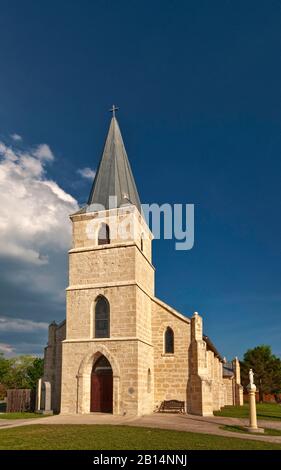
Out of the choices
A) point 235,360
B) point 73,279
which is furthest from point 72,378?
point 235,360

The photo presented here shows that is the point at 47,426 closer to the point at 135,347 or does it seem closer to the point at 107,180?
the point at 135,347

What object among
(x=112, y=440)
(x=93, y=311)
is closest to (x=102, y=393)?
(x=93, y=311)

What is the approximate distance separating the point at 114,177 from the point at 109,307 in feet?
29.0

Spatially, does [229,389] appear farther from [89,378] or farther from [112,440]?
[112,440]

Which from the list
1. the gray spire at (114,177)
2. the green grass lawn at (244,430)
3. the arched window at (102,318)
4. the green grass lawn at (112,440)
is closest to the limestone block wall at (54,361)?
the arched window at (102,318)

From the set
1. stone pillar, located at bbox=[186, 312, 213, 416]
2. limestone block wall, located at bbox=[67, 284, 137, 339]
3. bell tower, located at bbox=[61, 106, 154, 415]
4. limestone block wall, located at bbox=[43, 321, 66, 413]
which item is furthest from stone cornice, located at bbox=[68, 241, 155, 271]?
stone pillar, located at bbox=[186, 312, 213, 416]

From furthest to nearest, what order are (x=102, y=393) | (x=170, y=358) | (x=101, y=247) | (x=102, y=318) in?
(x=170, y=358) → (x=101, y=247) → (x=102, y=318) → (x=102, y=393)

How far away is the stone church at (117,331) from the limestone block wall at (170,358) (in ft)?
0.19

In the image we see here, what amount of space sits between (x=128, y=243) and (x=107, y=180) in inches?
217

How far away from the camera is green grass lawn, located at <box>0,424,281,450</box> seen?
39.8 feet

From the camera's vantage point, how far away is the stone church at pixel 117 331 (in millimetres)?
22922

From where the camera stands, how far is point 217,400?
1299 inches

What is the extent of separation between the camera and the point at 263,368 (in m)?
57.3

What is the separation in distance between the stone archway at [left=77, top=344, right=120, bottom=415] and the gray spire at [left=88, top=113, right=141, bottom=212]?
29.2 ft
